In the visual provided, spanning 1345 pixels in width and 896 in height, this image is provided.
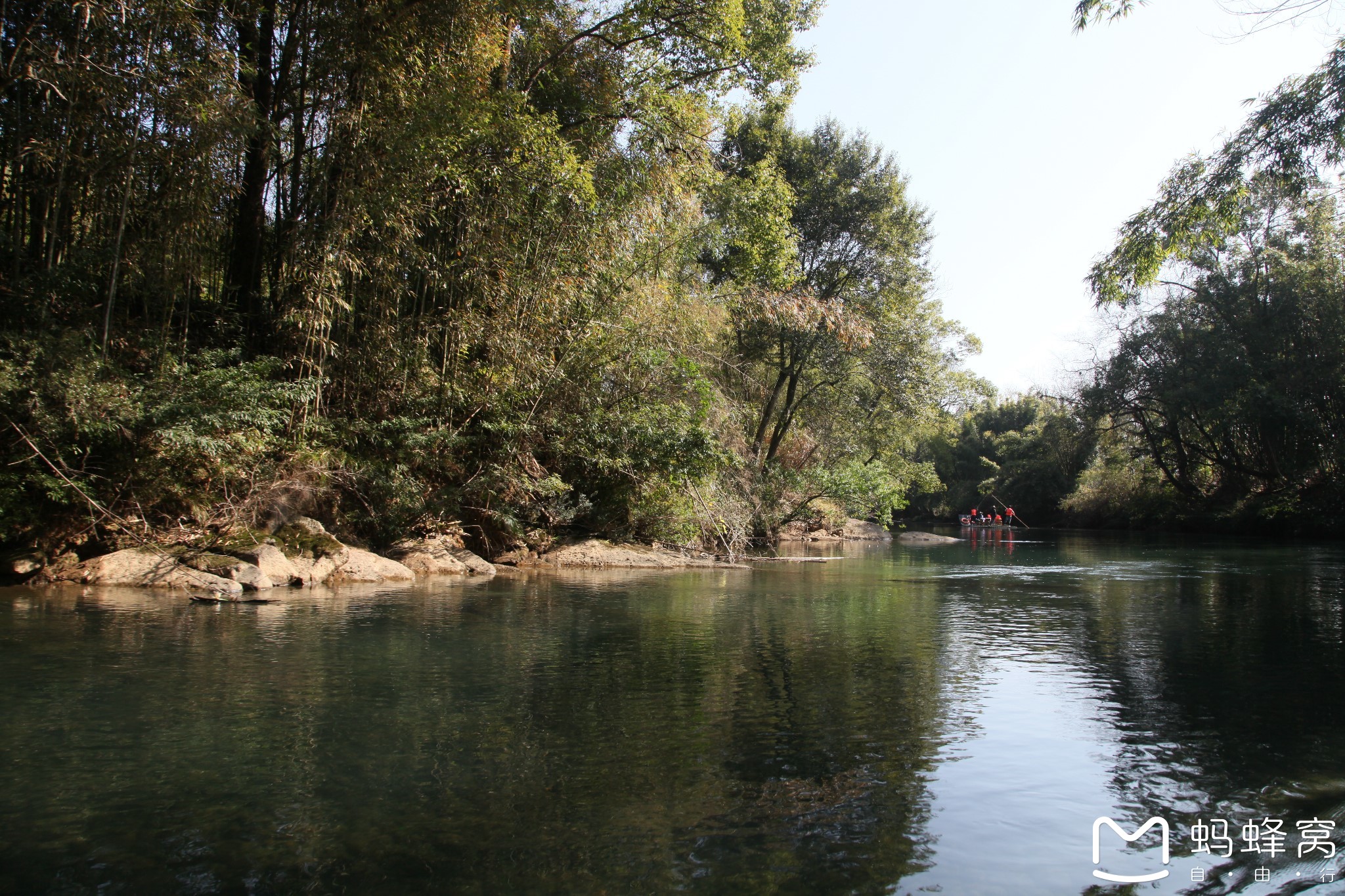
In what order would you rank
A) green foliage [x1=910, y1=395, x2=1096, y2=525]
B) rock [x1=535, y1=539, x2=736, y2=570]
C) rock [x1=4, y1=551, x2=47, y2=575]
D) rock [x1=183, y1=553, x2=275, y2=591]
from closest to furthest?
rock [x1=4, y1=551, x2=47, y2=575] < rock [x1=183, y1=553, x2=275, y2=591] < rock [x1=535, y1=539, x2=736, y2=570] < green foliage [x1=910, y1=395, x2=1096, y2=525]

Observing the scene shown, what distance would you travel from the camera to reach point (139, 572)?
9.68 meters

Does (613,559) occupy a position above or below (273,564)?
below

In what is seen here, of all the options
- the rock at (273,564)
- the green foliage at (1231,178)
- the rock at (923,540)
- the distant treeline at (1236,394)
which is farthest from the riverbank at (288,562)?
the distant treeline at (1236,394)

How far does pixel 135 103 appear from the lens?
393 inches

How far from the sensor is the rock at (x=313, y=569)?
10.2m

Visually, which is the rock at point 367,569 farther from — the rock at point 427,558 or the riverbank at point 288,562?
the rock at point 427,558

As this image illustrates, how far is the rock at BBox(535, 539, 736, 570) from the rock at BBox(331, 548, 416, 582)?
285 cm

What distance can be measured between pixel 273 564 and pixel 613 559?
569 cm

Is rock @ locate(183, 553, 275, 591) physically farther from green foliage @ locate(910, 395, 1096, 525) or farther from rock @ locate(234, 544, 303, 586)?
green foliage @ locate(910, 395, 1096, 525)

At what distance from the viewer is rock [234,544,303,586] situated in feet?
32.8

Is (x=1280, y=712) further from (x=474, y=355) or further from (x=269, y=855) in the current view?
(x=474, y=355)
